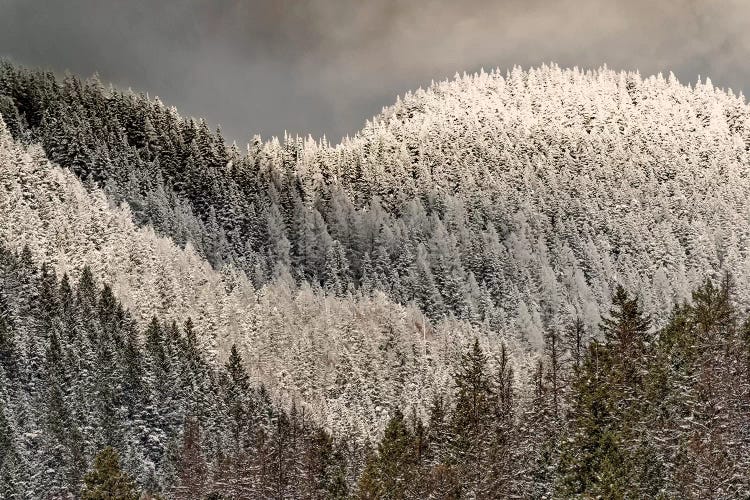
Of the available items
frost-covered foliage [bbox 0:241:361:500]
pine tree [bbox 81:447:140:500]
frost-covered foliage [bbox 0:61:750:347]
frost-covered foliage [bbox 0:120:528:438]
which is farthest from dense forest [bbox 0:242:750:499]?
frost-covered foliage [bbox 0:61:750:347]

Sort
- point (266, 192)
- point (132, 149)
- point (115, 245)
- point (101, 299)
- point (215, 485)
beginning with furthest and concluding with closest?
point (266, 192)
point (132, 149)
point (115, 245)
point (101, 299)
point (215, 485)

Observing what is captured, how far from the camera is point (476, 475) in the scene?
55.9 meters

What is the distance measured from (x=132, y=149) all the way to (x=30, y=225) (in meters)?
58.2

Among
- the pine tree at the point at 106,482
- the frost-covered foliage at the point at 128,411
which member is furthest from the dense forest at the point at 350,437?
the frost-covered foliage at the point at 128,411

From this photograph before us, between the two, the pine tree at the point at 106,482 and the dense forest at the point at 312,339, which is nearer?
the pine tree at the point at 106,482

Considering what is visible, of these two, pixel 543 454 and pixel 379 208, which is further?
pixel 379 208

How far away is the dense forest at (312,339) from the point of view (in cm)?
5003

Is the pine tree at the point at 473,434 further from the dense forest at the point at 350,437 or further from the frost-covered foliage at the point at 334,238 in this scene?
the frost-covered foliage at the point at 334,238

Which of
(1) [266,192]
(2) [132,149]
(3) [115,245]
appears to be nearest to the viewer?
(3) [115,245]

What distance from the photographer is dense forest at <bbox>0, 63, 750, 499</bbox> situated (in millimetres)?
50031

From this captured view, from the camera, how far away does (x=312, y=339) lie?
12750 centimetres

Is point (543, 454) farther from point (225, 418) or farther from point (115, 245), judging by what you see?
point (115, 245)

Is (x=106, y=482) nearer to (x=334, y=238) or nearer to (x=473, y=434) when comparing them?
(x=473, y=434)

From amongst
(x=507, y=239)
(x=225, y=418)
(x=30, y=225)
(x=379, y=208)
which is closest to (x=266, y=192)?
(x=379, y=208)
